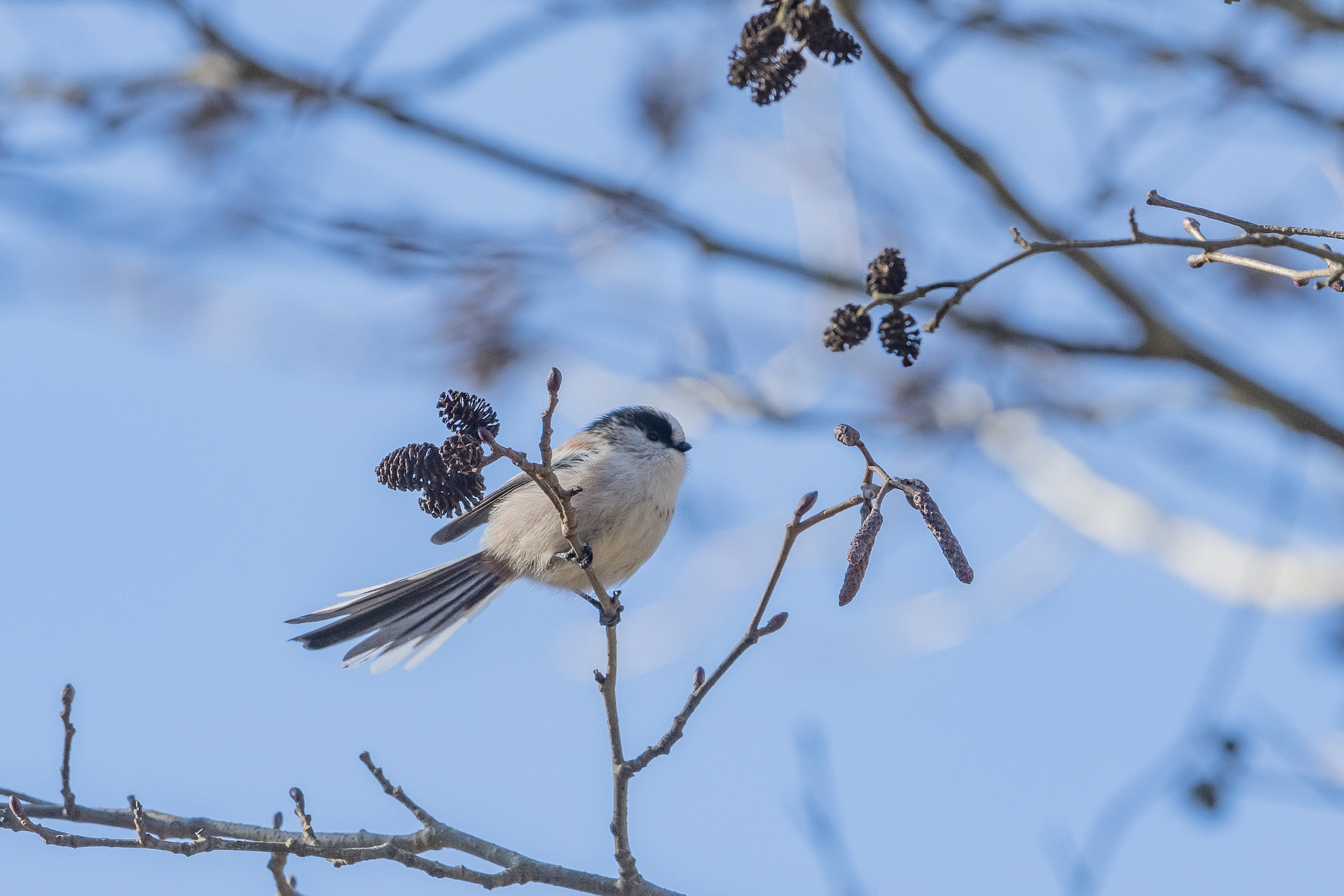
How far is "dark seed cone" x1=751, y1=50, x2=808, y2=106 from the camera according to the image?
190 cm

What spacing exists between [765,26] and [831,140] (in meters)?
4.68

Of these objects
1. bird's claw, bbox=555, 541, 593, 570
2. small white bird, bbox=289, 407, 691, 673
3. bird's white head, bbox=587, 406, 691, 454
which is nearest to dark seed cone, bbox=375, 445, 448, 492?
bird's claw, bbox=555, 541, 593, 570

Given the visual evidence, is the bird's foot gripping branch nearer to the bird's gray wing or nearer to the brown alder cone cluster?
the brown alder cone cluster

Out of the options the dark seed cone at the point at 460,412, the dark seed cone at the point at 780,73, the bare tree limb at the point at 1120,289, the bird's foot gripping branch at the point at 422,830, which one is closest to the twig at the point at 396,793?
the bird's foot gripping branch at the point at 422,830

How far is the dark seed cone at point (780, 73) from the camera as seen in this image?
190cm

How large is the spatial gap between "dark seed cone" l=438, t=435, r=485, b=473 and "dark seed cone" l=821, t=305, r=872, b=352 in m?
0.67

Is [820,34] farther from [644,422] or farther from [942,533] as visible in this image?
[644,422]

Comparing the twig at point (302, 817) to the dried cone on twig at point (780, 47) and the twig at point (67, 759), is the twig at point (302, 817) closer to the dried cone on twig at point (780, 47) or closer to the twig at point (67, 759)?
the twig at point (67, 759)

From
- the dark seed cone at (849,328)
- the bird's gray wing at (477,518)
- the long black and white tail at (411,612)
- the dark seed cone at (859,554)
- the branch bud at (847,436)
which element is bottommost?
the dark seed cone at (859,554)

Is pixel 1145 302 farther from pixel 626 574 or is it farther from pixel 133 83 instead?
pixel 133 83

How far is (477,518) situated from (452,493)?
145 centimetres

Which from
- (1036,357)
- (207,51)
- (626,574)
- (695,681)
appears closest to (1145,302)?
(1036,357)

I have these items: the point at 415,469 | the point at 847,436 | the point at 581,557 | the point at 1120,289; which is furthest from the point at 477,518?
the point at 1120,289

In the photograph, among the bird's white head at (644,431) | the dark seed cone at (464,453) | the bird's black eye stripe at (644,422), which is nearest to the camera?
the dark seed cone at (464,453)
